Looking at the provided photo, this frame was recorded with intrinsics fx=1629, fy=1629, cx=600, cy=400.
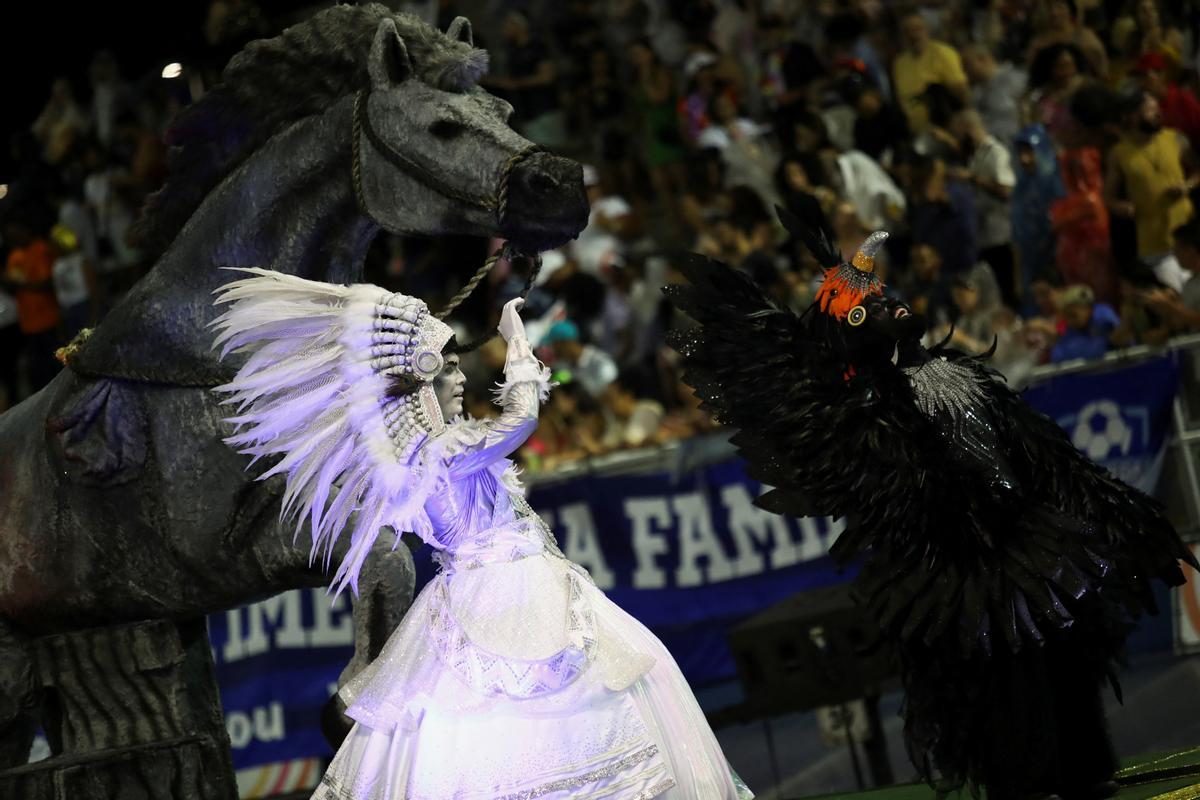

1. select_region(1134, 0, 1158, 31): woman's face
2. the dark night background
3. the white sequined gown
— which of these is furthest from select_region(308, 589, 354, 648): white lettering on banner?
select_region(1134, 0, 1158, 31): woman's face

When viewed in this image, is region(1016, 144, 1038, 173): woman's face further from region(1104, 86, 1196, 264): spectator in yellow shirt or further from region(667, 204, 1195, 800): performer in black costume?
region(667, 204, 1195, 800): performer in black costume

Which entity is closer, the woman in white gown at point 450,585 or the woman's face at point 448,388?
the woman in white gown at point 450,585

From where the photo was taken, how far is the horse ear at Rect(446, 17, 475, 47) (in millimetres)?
4874

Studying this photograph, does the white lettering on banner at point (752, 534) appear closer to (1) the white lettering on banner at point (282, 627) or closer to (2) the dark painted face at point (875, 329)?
(1) the white lettering on banner at point (282, 627)

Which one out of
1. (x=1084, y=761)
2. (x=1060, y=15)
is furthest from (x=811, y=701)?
(x=1060, y=15)

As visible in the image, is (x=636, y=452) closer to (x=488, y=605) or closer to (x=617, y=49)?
(x=488, y=605)

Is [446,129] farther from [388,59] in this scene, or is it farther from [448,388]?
[448,388]

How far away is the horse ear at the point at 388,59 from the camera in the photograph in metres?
4.62

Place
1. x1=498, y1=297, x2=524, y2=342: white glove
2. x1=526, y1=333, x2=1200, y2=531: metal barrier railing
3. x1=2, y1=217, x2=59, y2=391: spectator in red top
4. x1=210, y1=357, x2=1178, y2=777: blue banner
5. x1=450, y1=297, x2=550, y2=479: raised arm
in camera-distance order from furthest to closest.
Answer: x1=2, y1=217, x2=59, y2=391: spectator in red top
x1=210, y1=357, x2=1178, y2=777: blue banner
x1=526, y1=333, x2=1200, y2=531: metal barrier railing
x1=498, y1=297, x2=524, y2=342: white glove
x1=450, y1=297, x2=550, y2=479: raised arm

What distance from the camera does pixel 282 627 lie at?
856 cm

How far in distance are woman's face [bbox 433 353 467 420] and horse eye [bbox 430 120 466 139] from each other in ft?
2.15

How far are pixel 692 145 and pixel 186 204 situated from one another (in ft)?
22.8

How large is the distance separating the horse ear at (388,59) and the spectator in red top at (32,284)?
675 cm

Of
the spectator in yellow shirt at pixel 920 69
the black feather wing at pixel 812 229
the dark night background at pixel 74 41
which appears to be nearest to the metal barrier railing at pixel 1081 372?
the black feather wing at pixel 812 229
